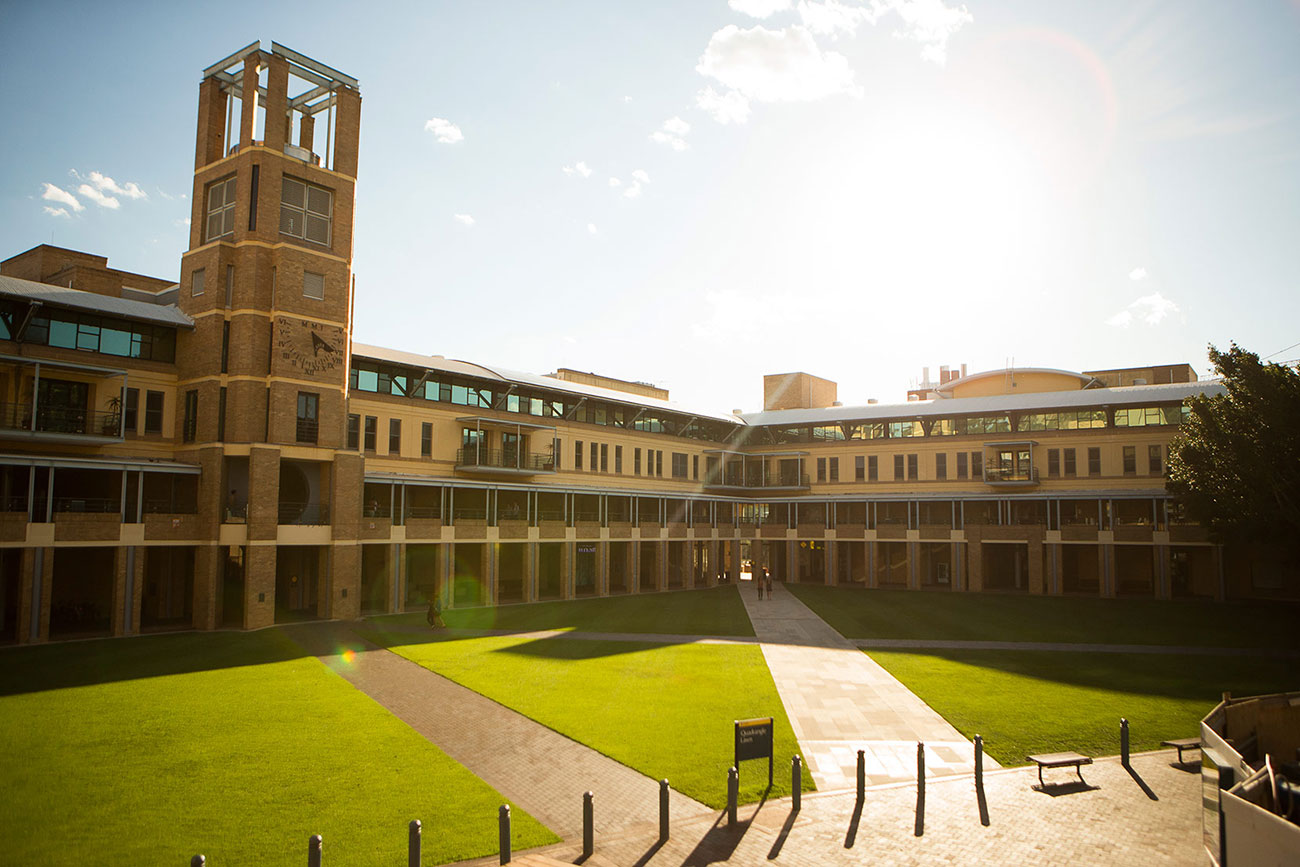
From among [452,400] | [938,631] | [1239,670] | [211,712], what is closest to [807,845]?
[211,712]

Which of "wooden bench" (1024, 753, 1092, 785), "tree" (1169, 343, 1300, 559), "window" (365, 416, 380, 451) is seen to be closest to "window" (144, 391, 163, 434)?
"window" (365, 416, 380, 451)

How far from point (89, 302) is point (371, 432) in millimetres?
12257

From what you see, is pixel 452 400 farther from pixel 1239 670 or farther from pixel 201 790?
pixel 1239 670

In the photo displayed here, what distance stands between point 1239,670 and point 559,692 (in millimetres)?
19340

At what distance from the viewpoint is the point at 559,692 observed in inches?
762

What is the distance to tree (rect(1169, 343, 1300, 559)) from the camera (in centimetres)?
2805

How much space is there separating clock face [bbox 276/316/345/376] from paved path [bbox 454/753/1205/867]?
2576 centimetres

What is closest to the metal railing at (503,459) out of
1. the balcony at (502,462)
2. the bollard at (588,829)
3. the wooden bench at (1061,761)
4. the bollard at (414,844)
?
the balcony at (502,462)

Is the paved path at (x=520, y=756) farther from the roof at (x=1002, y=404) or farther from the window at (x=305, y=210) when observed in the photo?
the roof at (x=1002, y=404)

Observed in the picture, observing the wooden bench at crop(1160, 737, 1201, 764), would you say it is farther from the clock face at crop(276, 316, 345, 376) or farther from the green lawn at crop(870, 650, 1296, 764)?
the clock face at crop(276, 316, 345, 376)

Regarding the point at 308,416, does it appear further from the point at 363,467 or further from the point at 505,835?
the point at 505,835

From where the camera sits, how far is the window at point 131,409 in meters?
30.2

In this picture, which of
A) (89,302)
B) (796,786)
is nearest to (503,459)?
(89,302)

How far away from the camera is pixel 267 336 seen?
31203 mm
